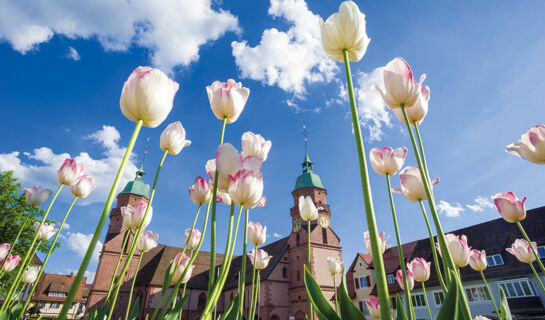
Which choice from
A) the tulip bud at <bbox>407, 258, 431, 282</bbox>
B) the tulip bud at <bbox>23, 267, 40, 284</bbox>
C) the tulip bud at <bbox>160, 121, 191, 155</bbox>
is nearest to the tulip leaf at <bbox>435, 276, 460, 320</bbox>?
the tulip bud at <bbox>160, 121, 191, 155</bbox>

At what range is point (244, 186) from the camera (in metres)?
1.21

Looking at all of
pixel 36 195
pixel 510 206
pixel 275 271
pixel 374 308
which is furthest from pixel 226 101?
pixel 275 271

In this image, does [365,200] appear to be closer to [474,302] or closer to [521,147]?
[521,147]

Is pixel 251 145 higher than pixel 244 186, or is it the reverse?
pixel 251 145

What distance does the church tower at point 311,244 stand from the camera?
1101 inches

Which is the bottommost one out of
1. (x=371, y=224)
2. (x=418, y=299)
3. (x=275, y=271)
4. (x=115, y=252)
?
(x=371, y=224)

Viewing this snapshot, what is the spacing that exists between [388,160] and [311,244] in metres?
27.1

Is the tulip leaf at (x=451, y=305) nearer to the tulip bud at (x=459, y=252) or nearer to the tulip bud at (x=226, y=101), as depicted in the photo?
the tulip bud at (x=226, y=101)

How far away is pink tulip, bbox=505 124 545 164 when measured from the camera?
1616mm

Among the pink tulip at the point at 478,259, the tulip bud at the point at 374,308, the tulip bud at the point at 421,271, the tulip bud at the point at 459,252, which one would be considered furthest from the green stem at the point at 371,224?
the pink tulip at the point at 478,259

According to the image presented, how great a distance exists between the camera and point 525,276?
1559cm

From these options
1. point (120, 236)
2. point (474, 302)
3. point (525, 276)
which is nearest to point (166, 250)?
point (120, 236)

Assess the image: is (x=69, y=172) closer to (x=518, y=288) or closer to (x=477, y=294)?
(x=518, y=288)

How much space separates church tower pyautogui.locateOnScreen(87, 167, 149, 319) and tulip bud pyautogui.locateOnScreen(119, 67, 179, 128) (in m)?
30.7
